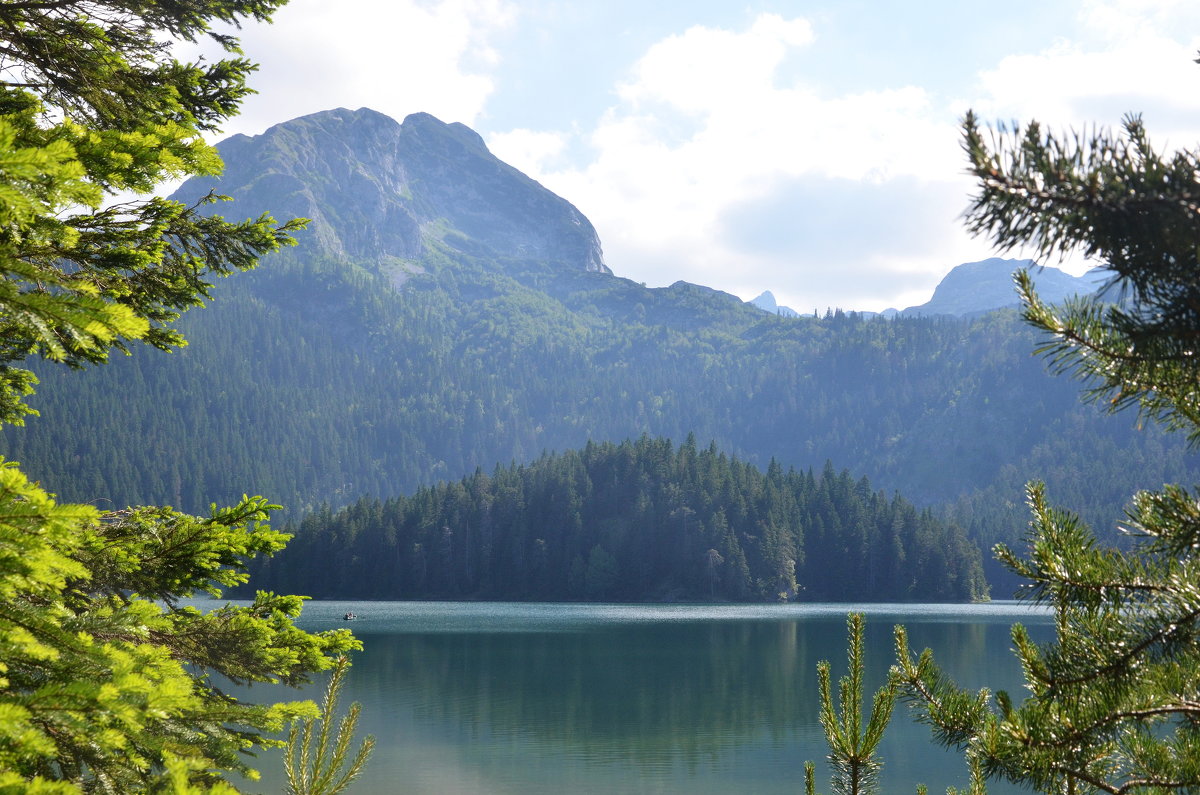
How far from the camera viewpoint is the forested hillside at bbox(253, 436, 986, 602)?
488ft

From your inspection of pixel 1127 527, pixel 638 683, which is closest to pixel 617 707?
pixel 638 683

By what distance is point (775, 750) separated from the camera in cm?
3819

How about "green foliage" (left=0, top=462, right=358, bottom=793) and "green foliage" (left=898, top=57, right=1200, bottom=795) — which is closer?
"green foliage" (left=898, top=57, right=1200, bottom=795)

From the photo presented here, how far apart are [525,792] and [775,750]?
11.6 meters

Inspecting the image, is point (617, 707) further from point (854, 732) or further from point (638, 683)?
point (854, 732)

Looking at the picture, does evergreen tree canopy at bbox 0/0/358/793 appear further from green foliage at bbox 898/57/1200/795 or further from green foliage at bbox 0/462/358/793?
green foliage at bbox 898/57/1200/795

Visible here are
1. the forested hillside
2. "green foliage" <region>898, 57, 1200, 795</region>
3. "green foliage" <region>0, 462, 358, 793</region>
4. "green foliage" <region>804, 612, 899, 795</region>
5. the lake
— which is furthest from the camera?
the forested hillside

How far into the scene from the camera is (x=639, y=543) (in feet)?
Answer: 504

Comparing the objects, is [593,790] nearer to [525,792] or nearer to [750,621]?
[525,792]

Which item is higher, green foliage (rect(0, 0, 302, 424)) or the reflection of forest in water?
green foliage (rect(0, 0, 302, 424))

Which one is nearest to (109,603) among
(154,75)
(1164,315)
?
(154,75)

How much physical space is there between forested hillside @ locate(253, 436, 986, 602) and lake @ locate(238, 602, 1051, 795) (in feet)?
200

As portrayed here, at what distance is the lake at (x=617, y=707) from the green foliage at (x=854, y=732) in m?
28.3

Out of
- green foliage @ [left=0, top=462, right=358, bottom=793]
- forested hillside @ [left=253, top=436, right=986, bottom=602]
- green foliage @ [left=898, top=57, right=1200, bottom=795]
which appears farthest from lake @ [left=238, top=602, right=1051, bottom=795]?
forested hillside @ [left=253, top=436, right=986, bottom=602]
